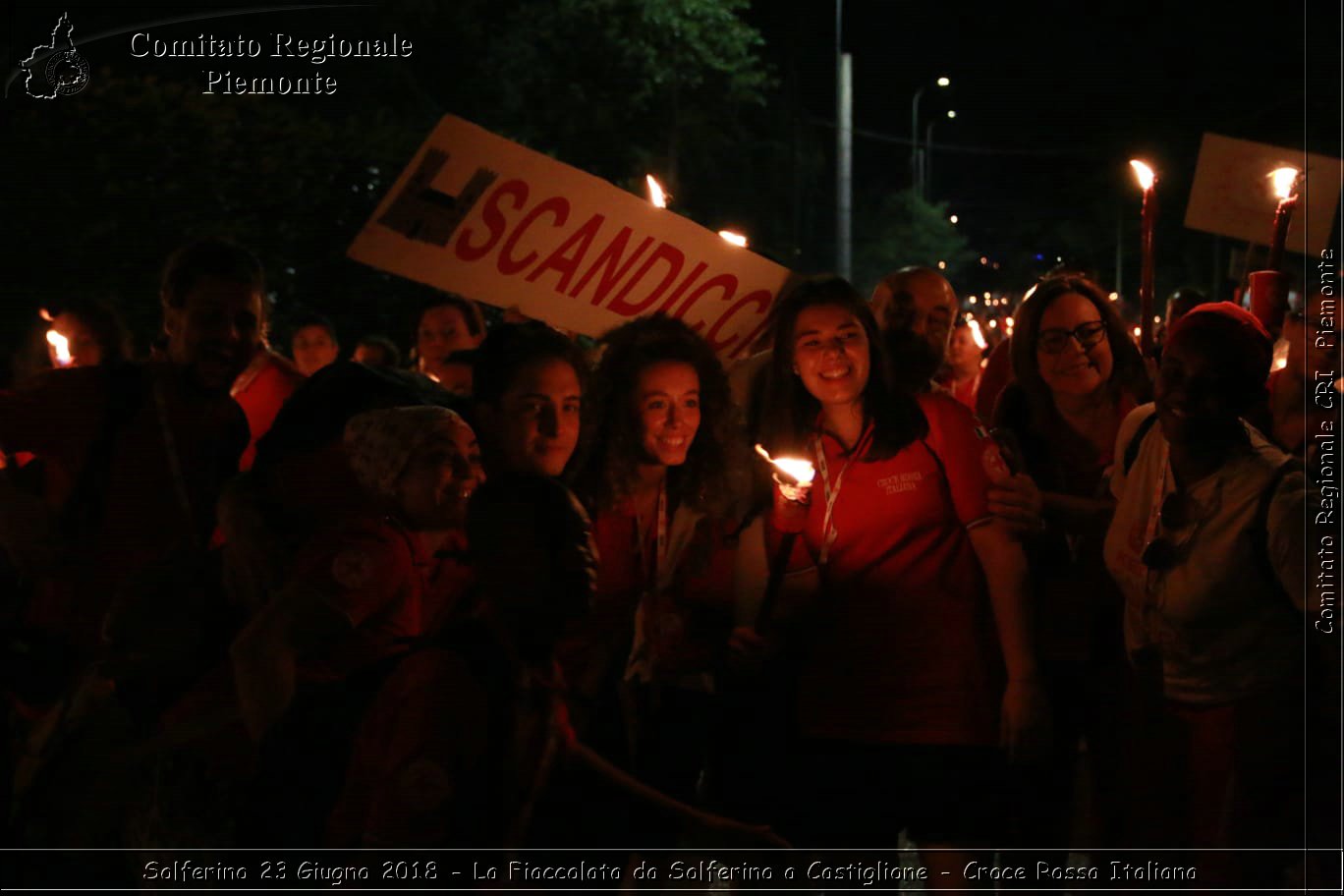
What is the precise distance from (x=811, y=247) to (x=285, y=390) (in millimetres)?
41145

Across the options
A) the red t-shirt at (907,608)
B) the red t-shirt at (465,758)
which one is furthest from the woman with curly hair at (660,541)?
the red t-shirt at (465,758)

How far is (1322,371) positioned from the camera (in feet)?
14.3

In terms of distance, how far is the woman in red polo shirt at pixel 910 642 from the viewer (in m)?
3.83

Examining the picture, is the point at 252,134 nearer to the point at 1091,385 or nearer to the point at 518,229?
the point at 518,229

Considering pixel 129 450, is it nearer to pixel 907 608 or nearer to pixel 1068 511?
pixel 907 608

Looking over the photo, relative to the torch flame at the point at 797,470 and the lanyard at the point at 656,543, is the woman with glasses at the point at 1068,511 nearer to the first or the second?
the torch flame at the point at 797,470

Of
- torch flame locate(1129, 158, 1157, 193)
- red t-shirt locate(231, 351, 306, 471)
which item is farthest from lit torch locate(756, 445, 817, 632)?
red t-shirt locate(231, 351, 306, 471)

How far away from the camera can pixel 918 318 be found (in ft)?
16.8

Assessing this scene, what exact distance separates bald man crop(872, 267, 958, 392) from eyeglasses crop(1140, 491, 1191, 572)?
1.43 m

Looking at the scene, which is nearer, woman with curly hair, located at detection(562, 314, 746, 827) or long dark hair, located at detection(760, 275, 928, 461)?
woman with curly hair, located at detection(562, 314, 746, 827)

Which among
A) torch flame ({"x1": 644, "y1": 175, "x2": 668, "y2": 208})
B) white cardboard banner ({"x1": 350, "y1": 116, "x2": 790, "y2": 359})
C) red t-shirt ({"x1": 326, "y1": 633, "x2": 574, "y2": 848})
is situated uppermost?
torch flame ({"x1": 644, "y1": 175, "x2": 668, "y2": 208})

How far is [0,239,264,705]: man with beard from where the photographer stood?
13.3 feet

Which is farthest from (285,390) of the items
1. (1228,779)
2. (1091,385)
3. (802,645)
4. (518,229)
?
(1228,779)

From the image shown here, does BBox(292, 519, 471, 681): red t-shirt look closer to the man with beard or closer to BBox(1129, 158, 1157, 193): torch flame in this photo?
Result: the man with beard
